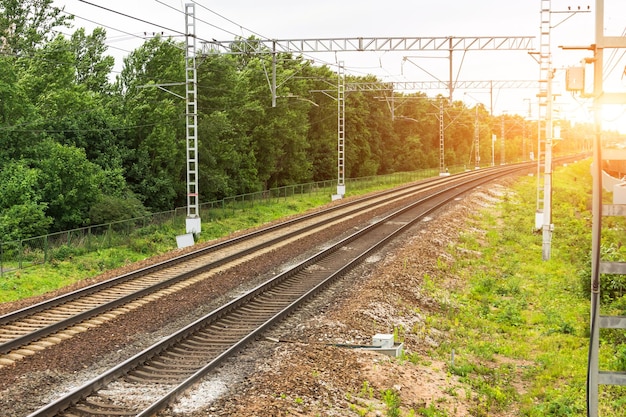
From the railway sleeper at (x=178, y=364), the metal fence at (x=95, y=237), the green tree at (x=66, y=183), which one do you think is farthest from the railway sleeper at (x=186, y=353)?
the green tree at (x=66, y=183)

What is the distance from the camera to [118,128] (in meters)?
41.9

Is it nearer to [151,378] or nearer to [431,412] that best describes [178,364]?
[151,378]

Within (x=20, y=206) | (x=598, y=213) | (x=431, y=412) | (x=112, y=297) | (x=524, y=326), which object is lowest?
(x=524, y=326)

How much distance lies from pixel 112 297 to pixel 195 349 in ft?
17.6

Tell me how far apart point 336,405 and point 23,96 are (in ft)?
90.7

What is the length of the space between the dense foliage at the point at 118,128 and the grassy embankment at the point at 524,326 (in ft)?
53.9

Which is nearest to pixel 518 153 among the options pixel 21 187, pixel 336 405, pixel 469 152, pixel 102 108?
pixel 469 152

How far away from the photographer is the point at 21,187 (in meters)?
29.7

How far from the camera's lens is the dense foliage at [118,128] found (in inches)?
1294

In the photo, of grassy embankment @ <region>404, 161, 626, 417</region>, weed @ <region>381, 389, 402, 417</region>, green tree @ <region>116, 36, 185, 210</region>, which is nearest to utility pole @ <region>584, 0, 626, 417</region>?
weed @ <region>381, 389, 402, 417</region>

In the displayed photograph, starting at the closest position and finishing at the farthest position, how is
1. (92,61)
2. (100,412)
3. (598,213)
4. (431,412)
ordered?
1. (598,213)
2. (100,412)
3. (431,412)
4. (92,61)

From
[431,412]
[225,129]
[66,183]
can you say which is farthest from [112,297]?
[225,129]

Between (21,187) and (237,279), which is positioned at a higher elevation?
(21,187)

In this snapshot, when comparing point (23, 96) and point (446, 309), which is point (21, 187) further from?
point (446, 309)
